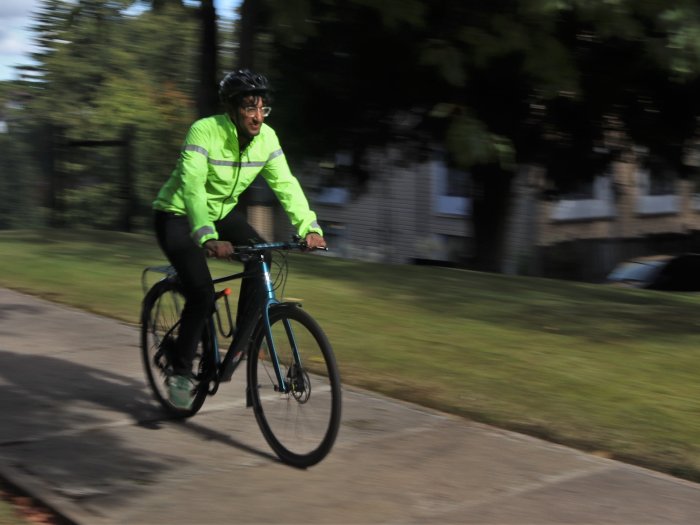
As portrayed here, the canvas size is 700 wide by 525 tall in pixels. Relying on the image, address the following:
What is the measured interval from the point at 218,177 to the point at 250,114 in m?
0.39

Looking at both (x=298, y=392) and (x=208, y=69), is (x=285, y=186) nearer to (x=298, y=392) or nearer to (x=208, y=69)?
(x=298, y=392)

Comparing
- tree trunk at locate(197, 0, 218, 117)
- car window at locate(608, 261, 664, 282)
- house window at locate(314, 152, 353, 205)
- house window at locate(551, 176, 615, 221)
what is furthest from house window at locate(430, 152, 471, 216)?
tree trunk at locate(197, 0, 218, 117)

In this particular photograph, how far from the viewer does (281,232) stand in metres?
30.0

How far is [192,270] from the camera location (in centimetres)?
Answer: 541

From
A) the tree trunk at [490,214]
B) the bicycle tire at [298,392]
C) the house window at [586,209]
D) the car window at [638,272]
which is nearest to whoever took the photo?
the bicycle tire at [298,392]

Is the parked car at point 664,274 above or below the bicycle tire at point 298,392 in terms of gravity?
below

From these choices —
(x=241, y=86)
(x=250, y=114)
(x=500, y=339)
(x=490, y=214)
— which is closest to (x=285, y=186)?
(x=250, y=114)

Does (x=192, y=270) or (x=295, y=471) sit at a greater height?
(x=192, y=270)

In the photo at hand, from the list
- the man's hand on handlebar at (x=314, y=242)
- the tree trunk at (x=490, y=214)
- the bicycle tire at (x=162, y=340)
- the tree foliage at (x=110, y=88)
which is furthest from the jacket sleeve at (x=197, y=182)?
the tree trunk at (x=490, y=214)

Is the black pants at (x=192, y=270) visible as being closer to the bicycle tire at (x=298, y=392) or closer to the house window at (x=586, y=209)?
the bicycle tire at (x=298, y=392)

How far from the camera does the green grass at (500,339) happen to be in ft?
19.2

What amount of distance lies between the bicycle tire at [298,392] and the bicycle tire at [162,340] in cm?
51

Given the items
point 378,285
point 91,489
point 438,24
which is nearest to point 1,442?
point 91,489

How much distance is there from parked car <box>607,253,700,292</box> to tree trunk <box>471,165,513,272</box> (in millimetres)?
2631
